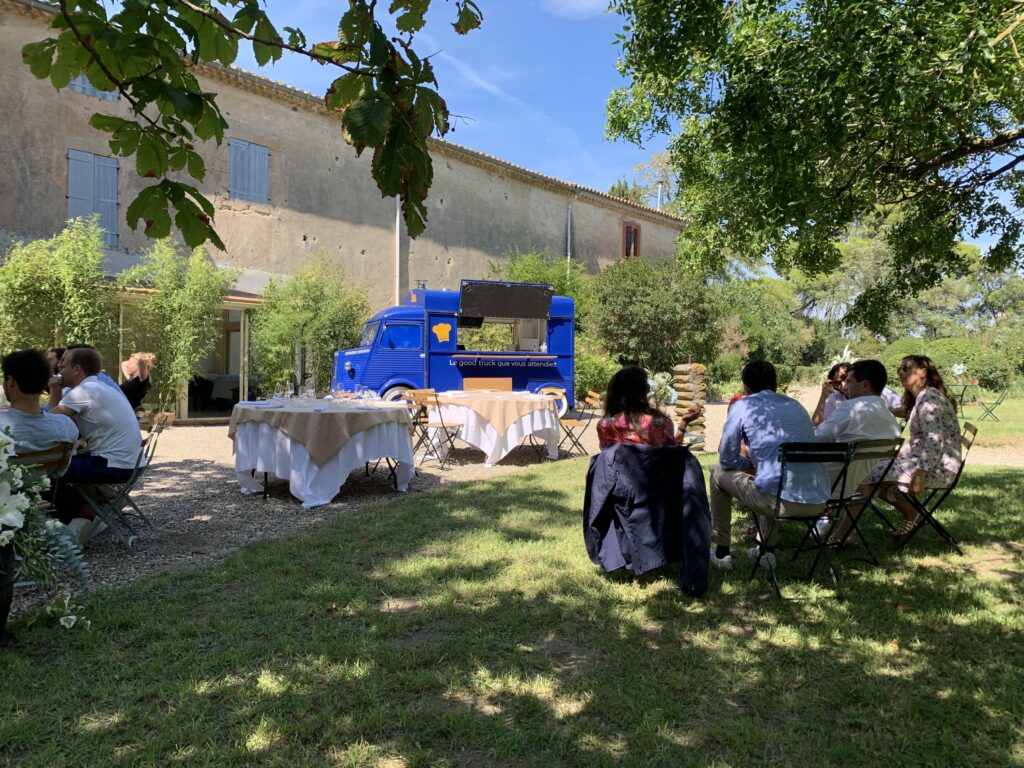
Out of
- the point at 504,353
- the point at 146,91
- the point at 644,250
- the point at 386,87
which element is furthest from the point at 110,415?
the point at 644,250

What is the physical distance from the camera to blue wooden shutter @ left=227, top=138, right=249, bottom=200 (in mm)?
14133

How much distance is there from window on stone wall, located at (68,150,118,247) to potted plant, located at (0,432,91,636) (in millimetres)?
11020

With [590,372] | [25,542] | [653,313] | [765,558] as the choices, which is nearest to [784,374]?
[653,313]

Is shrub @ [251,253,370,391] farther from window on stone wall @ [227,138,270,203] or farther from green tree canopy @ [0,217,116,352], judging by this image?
green tree canopy @ [0,217,116,352]

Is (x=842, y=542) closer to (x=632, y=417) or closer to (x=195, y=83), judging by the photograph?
(x=632, y=417)

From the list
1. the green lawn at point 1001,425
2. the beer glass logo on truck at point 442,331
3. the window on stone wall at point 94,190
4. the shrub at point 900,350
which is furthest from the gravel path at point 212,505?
the shrub at point 900,350

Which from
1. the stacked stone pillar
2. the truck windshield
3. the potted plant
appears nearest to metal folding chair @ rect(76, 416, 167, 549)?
the potted plant

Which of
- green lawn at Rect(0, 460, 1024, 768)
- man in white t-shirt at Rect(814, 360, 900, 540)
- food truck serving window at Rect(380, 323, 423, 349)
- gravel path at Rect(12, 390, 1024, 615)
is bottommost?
green lawn at Rect(0, 460, 1024, 768)

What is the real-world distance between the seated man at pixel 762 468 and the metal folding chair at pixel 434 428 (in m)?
4.73

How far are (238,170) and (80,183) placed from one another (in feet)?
10.2

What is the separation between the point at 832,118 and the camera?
344 centimetres

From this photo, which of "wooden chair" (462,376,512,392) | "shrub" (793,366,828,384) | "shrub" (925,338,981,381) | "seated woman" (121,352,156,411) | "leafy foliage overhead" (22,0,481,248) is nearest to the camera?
"leafy foliage overhead" (22,0,481,248)

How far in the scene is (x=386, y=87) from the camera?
5.11 ft

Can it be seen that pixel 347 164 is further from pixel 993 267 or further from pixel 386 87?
pixel 386 87
